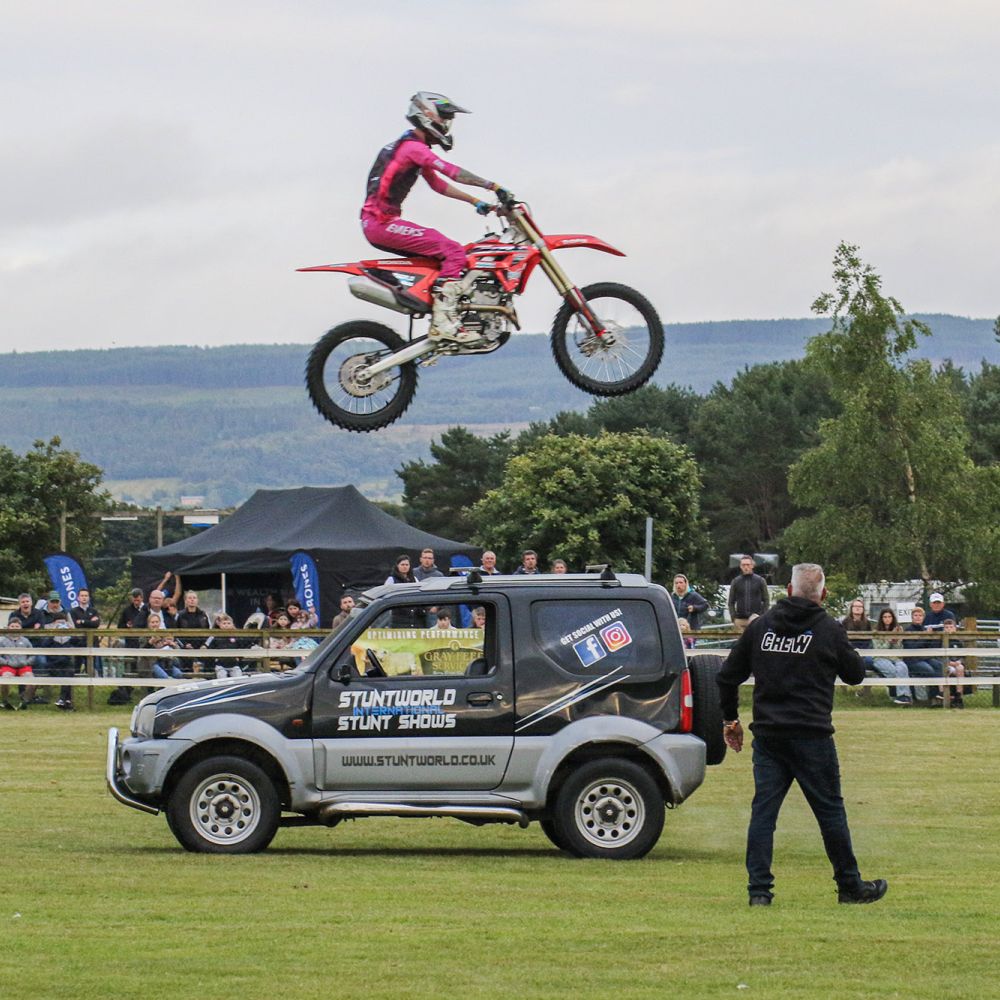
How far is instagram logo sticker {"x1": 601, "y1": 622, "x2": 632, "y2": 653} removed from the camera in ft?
42.9

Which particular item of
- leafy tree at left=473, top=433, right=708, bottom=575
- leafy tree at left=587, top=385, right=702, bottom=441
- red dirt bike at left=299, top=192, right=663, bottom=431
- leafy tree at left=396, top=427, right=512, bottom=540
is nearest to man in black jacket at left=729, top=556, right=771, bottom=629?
red dirt bike at left=299, top=192, right=663, bottom=431

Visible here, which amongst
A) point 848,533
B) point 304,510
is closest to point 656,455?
point 848,533

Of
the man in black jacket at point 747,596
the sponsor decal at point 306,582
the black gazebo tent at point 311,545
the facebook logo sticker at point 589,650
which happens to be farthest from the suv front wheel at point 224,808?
the black gazebo tent at point 311,545

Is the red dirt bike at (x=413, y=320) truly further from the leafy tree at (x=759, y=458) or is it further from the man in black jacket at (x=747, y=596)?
the leafy tree at (x=759, y=458)

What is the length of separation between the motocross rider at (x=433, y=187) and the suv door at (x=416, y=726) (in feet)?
7.45

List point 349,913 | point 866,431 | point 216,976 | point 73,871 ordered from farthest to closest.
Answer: point 866,431 < point 73,871 < point 349,913 < point 216,976

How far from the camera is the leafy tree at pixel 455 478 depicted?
361 feet

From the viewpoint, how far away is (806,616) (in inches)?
401

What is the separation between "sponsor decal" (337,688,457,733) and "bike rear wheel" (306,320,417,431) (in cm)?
200

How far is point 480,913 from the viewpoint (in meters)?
9.81

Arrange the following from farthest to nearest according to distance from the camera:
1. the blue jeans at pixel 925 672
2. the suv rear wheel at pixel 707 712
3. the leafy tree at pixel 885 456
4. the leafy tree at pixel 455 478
Result: the leafy tree at pixel 455 478 < the leafy tree at pixel 885 456 < the blue jeans at pixel 925 672 < the suv rear wheel at pixel 707 712

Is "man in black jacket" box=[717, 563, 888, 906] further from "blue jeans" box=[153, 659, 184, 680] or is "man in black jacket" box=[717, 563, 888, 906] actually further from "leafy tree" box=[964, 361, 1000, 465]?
"leafy tree" box=[964, 361, 1000, 465]

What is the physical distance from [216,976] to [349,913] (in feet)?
6.55

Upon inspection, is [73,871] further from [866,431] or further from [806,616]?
[866,431]
